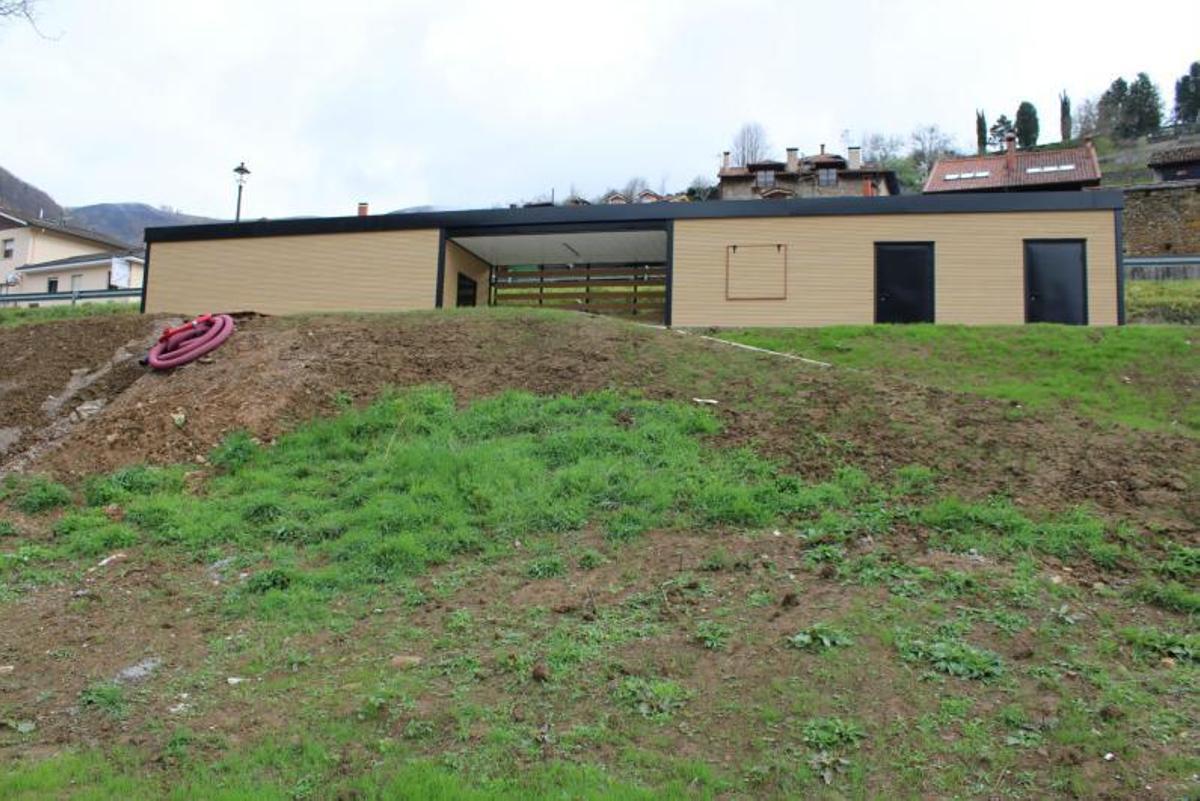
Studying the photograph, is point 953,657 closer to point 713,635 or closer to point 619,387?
point 713,635

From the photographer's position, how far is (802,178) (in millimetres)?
51281

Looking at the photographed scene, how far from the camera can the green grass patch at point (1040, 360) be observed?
33.7 feet

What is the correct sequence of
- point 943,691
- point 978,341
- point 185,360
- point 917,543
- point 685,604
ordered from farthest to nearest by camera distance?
point 978,341 < point 185,360 < point 917,543 < point 685,604 < point 943,691

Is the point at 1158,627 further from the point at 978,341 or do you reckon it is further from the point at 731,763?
the point at 978,341

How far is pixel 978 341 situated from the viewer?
1316 centimetres

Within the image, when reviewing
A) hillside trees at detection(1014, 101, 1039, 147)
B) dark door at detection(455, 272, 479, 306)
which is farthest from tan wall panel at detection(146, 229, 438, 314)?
hillside trees at detection(1014, 101, 1039, 147)

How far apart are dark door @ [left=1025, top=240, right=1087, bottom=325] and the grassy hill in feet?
17.4

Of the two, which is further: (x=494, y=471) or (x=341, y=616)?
(x=494, y=471)

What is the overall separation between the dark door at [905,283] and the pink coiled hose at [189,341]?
451 inches

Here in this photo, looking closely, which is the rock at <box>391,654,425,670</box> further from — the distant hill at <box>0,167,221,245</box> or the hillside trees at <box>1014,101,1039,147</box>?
the distant hill at <box>0,167,221,245</box>

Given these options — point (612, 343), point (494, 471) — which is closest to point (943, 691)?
point (494, 471)

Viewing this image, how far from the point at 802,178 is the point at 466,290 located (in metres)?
36.1

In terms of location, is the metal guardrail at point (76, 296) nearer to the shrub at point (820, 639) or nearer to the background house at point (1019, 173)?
the shrub at point (820, 639)

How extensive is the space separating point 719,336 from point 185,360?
8080 millimetres
